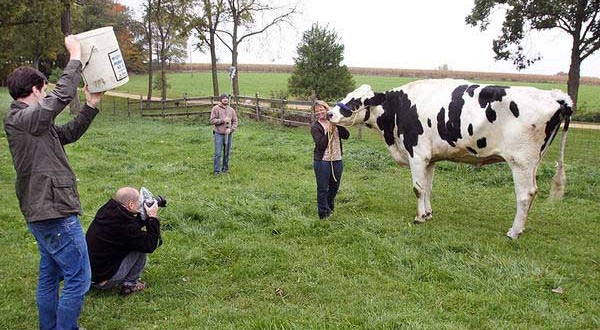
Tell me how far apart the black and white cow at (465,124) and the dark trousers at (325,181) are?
65 centimetres

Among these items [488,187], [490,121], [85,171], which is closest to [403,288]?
[490,121]

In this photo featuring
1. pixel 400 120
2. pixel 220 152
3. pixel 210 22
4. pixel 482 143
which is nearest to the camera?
pixel 482 143

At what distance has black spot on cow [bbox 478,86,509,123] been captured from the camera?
20.2 ft

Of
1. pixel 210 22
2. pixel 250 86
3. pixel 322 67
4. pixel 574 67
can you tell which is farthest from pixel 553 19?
pixel 250 86

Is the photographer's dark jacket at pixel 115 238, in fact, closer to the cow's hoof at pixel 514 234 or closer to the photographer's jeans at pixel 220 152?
the cow's hoof at pixel 514 234

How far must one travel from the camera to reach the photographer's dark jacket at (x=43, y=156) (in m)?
3.11

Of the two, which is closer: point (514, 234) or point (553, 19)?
point (514, 234)

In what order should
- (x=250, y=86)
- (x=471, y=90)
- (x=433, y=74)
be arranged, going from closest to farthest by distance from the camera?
(x=471, y=90) < (x=250, y=86) < (x=433, y=74)

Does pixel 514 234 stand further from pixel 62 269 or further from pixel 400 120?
pixel 62 269

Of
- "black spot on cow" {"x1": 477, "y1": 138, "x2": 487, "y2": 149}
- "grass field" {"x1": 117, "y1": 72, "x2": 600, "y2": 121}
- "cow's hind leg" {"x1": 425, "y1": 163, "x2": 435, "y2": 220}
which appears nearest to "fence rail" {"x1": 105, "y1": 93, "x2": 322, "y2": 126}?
"cow's hind leg" {"x1": 425, "y1": 163, "x2": 435, "y2": 220}

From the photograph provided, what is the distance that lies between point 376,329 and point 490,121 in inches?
137

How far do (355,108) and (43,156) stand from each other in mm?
4917

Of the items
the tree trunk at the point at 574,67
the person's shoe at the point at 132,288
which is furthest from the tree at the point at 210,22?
the person's shoe at the point at 132,288

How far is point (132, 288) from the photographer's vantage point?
4.70 metres
